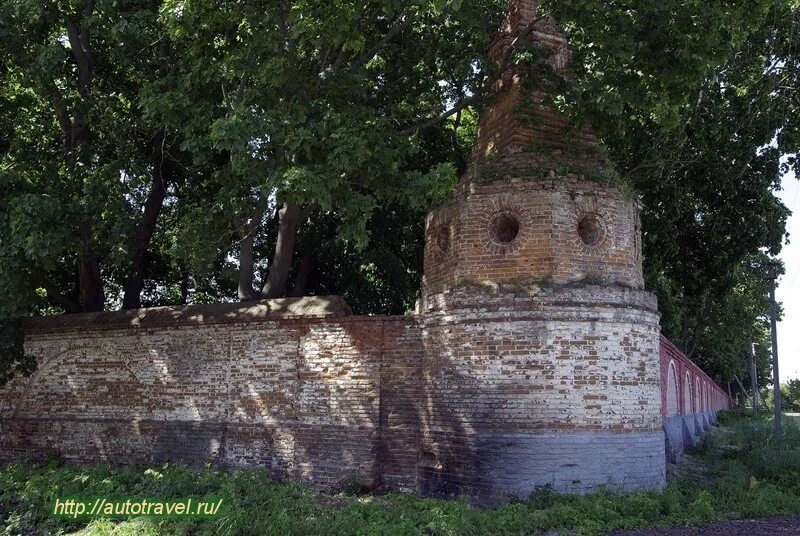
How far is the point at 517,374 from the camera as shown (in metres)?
9.21

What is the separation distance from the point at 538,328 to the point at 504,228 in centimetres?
154

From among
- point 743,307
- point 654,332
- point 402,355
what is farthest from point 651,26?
point 743,307

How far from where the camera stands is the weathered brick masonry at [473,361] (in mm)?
9188

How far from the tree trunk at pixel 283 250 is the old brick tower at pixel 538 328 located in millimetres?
2995

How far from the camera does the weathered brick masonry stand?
9.19 metres

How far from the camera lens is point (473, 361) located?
9516 millimetres

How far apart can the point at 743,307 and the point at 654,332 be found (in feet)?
76.4

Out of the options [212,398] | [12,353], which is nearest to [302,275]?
[212,398]

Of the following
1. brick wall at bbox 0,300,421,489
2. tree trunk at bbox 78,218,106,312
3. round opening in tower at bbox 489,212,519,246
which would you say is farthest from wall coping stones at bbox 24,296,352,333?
round opening in tower at bbox 489,212,519,246

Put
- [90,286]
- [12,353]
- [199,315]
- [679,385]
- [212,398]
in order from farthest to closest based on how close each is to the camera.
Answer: [679,385]
[90,286]
[12,353]
[199,315]
[212,398]

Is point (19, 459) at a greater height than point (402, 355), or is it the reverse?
point (402, 355)

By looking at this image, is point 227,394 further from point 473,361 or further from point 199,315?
point 473,361

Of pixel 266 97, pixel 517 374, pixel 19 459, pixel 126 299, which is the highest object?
pixel 266 97

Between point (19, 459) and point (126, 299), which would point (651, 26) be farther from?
point (19, 459)
